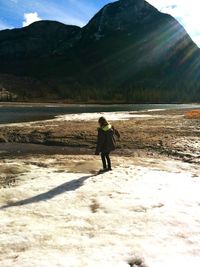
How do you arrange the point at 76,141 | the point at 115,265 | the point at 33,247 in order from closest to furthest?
the point at 115,265, the point at 33,247, the point at 76,141

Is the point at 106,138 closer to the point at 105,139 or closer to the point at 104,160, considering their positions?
the point at 105,139

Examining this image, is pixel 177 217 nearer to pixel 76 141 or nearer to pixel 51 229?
pixel 51 229

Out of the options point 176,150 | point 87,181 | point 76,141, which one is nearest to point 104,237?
point 87,181

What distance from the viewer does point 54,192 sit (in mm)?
12602

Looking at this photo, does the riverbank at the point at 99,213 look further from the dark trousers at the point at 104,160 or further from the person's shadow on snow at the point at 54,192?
the dark trousers at the point at 104,160

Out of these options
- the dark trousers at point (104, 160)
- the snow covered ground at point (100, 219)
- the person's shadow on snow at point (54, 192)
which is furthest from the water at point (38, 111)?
the snow covered ground at point (100, 219)

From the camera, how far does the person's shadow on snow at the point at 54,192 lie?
11.4 meters

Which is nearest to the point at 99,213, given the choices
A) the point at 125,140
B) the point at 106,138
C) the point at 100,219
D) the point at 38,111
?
the point at 100,219

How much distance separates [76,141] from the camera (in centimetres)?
2834

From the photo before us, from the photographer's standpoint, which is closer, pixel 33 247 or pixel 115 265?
pixel 115 265

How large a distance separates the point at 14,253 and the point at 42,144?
20.9 metres

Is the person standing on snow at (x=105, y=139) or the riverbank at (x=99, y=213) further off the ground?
the person standing on snow at (x=105, y=139)

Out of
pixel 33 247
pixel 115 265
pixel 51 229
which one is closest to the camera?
pixel 115 265

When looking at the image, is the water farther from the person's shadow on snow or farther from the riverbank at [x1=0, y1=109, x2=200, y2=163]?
the person's shadow on snow
